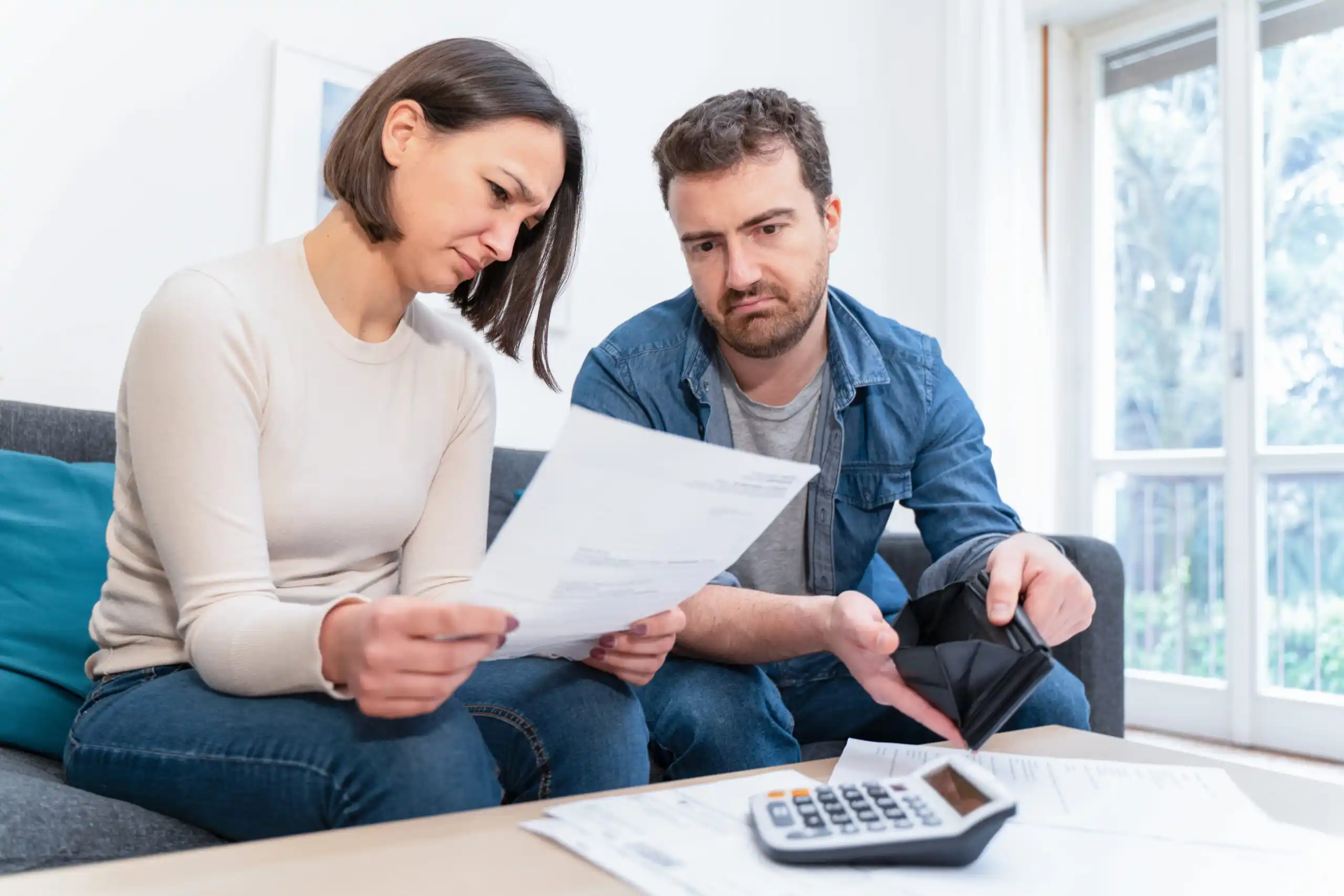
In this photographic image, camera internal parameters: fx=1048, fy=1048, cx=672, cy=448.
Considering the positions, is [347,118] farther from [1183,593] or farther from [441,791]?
[1183,593]

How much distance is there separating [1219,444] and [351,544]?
9.36 ft

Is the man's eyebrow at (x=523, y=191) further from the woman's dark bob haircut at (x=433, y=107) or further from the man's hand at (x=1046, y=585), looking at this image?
the man's hand at (x=1046, y=585)

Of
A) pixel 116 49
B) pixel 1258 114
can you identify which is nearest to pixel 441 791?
pixel 116 49

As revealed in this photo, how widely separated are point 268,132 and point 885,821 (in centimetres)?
192

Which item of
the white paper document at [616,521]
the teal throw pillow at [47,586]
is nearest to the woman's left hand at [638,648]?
the white paper document at [616,521]

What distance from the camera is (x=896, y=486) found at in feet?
4.74

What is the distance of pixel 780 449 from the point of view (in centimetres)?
146

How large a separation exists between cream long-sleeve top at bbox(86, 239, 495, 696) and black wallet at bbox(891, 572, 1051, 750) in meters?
0.46

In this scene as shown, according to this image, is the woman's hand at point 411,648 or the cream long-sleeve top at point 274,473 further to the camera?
the cream long-sleeve top at point 274,473

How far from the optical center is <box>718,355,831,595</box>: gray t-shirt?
4.70ft

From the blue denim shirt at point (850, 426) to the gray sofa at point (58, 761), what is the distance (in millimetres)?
256

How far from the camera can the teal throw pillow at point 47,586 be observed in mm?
1086

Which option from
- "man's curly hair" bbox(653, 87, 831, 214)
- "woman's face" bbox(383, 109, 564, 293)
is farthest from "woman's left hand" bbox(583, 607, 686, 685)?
"man's curly hair" bbox(653, 87, 831, 214)

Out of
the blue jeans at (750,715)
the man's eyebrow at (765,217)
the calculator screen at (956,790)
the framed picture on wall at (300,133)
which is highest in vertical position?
the framed picture on wall at (300,133)
